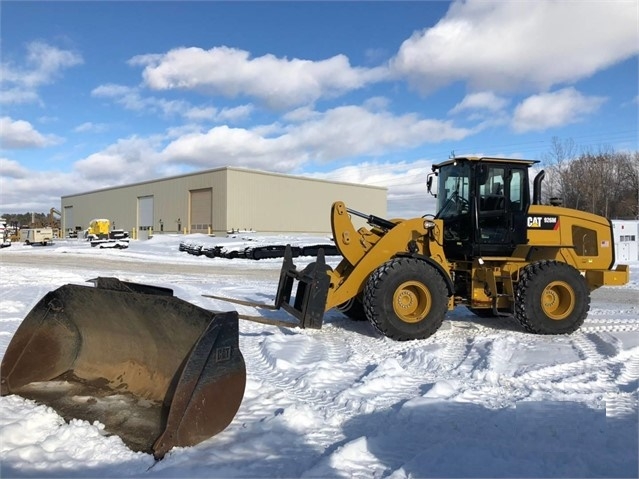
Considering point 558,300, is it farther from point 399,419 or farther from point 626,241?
point 626,241

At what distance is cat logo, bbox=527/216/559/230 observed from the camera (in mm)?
7648

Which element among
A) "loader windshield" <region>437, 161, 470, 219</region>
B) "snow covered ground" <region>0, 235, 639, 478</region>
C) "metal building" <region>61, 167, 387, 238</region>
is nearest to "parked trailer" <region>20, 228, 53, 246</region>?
"metal building" <region>61, 167, 387, 238</region>

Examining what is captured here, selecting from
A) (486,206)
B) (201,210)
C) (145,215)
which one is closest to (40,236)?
(145,215)

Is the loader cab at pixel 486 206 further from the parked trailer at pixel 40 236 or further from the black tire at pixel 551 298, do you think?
the parked trailer at pixel 40 236

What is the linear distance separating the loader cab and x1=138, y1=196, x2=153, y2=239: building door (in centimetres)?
4656

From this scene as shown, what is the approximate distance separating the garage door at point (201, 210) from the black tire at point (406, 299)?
38879 mm

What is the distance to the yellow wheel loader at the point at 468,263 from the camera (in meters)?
6.67

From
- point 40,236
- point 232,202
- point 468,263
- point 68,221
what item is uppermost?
point 232,202

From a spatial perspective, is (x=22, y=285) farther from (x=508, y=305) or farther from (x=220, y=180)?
(x=220, y=180)

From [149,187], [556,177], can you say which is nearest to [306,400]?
[556,177]

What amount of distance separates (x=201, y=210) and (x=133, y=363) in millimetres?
42053

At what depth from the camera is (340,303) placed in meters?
6.86

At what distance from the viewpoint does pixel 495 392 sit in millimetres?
4566

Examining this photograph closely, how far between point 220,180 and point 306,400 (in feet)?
130
